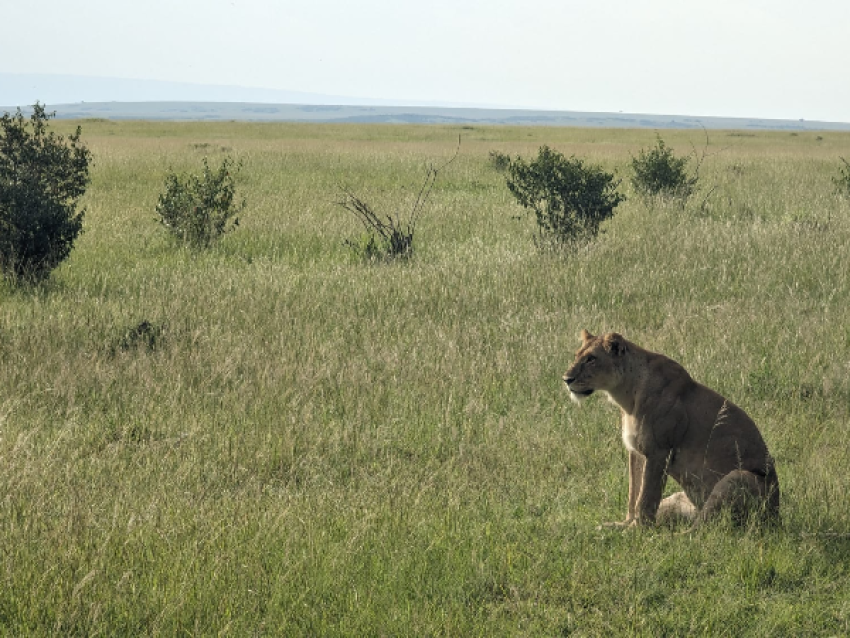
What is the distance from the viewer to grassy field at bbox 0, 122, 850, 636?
155 inches

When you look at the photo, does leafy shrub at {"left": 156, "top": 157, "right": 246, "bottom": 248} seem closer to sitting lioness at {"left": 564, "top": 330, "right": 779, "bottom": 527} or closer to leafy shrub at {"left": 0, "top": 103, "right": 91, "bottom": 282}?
leafy shrub at {"left": 0, "top": 103, "right": 91, "bottom": 282}

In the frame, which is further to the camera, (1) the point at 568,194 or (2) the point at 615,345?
(1) the point at 568,194

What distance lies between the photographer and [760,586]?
4164 mm

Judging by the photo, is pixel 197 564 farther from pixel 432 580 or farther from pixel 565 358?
pixel 565 358

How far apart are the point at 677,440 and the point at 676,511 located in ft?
1.42

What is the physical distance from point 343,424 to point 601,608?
2884mm

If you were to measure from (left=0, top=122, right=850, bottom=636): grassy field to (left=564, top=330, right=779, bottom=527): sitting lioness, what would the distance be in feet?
0.65

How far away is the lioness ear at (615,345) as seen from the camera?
4777mm

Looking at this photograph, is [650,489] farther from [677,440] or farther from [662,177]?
[662,177]

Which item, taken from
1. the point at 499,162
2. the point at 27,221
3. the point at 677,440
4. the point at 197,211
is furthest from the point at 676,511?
the point at 499,162

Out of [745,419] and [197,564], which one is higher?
[745,419]

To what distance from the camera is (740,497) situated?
440cm

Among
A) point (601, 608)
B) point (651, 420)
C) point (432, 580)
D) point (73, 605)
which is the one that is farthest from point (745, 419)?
point (73, 605)

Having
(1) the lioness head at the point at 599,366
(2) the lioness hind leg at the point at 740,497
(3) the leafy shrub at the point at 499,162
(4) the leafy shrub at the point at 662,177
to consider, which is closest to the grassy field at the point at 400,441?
(2) the lioness hind leg at the point at 740,497
